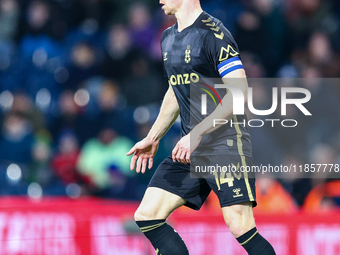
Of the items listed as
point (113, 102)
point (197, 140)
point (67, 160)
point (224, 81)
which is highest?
point (113, 102)

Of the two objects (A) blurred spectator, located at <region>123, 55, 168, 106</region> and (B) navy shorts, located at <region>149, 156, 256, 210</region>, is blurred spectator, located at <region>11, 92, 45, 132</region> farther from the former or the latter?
(B) navy shorts, located at <region>149, 156, 256, 210</region>

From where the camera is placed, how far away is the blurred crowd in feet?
21.7

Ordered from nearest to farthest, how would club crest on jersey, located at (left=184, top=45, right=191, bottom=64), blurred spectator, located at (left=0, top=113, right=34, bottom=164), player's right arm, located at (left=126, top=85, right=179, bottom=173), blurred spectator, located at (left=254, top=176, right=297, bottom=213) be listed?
club crest on jersey, located at (left=184, top=45, right=191, bottom=64) < player's right arm, located at (left=126, top=85, right=179, bottom=173) < blurred spectator, located at (left=254, top=176, right=297, bottom=213) < blurred spectator, located at (left=0, top=113, right=34, bottom=164)

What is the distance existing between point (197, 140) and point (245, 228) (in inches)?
22.7

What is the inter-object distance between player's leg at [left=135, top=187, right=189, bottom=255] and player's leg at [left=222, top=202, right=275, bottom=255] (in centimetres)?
37

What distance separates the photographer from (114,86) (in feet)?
24.2

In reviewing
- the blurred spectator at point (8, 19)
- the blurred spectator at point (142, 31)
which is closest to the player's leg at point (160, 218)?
the blurred spectator at point (142, 31)

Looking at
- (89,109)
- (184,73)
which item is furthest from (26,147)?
(184,73)

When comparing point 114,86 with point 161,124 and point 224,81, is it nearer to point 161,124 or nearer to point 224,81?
point 161,124

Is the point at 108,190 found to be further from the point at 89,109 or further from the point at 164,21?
the point at 164,21

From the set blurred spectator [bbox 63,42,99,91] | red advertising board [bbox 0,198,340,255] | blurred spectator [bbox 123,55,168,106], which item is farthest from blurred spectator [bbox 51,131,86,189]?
red advertising board [bbox 0,198,340,255]

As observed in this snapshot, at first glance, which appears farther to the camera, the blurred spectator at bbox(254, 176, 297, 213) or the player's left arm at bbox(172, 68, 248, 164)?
the blurred spectator at bbox(254, 176, 297, 213)

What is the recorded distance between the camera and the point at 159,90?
7305 millimetres

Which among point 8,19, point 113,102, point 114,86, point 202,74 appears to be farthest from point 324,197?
point 8,19
